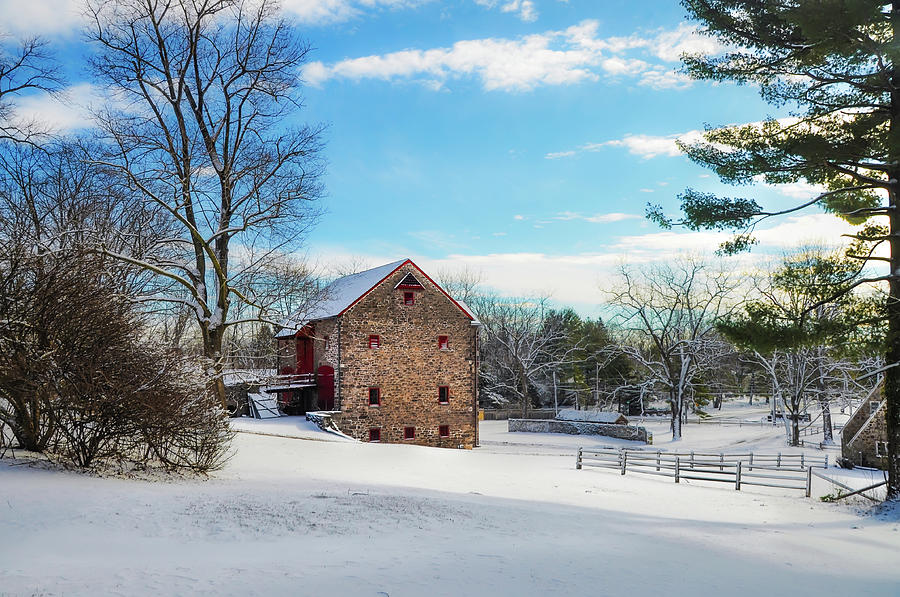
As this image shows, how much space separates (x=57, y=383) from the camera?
11547mm

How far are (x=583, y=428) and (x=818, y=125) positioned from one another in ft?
94.0

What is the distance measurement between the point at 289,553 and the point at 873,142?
1477cm

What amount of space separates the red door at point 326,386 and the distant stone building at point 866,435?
22.2 m

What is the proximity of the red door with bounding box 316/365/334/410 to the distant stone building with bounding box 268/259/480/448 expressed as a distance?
0.05m

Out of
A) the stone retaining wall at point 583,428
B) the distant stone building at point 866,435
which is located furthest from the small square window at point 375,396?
the distant stone building at point 866,435

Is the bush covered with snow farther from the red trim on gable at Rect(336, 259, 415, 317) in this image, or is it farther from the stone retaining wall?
the stone retaining wall

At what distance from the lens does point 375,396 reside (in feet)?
93.8

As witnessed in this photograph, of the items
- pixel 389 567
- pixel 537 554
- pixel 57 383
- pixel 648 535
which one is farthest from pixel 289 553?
pixel 57 383

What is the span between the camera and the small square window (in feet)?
93.6

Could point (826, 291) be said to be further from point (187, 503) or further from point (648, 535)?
point (187, 503)

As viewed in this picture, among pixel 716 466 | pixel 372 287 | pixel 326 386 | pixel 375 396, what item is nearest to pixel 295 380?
pixel 326 386

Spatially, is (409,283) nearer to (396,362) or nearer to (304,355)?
(396,362)

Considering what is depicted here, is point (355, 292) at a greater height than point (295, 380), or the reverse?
point (355, 292)

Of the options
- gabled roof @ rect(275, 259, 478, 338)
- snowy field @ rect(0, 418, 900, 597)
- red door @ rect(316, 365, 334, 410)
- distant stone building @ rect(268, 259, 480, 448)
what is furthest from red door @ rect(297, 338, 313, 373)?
snowy field @ rect(0, 418, 900, 597)
